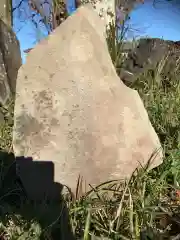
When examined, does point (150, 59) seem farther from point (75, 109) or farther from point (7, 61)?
point (75, 109)

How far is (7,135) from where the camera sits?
2.82 meters

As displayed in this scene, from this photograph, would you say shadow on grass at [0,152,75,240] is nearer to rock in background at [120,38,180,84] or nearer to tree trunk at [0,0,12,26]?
rock in background at [120,38,180,84]

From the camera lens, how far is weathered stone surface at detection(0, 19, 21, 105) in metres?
2.94

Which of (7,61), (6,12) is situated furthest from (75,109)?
(6,12)

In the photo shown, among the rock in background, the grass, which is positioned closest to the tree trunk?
the rock in background

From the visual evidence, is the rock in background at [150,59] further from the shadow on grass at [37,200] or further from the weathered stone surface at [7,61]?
the shadow on grass at [37,200]

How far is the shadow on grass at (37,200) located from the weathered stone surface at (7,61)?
2.80 feet

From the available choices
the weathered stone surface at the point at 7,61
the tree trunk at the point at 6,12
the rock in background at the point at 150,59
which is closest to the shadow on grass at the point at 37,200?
the weathered stone surface at the point at 7,61

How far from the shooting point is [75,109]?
2004mm

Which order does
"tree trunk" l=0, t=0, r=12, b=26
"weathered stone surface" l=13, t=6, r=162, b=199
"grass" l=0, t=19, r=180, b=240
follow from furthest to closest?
"tree trunk" l=0, t=0, r=12, b=26
"weathered stone surface" l=13, t=6, r=162, b=199
"grass" l=0, t=19, r=180, b=240

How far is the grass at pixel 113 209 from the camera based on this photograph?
1.78 metres

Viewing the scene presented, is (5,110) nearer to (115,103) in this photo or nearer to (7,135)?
(7,135)

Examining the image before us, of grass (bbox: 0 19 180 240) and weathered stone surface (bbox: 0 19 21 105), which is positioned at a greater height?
weathered stone surface (bbox: 0 19 21 105)

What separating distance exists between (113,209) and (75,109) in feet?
1.87
